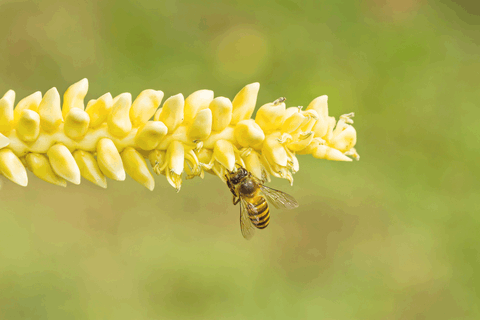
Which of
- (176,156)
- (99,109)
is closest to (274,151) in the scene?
(176,156)

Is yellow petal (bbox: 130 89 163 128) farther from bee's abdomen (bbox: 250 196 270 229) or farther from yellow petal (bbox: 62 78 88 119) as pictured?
bee's abdomen (bbox: 250 196 270 229)

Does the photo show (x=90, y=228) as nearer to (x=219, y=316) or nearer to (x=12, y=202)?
(x=12, y=202)

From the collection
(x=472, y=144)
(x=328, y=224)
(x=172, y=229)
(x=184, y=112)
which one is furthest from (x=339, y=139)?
(x=472, y=144)

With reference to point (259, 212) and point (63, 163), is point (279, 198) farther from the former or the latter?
point (63, 163)

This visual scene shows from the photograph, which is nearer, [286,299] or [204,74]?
[286,299]

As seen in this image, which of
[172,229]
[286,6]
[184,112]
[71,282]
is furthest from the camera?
[286,6]

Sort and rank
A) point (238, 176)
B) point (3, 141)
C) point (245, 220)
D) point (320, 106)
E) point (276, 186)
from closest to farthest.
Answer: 1. point (3, 141)
2. point (320, 106)
3. point (238, 176)
4. point (245, 220)
5. point (276, 186)

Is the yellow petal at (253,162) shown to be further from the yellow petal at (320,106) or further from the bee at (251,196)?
the bee at (251,196)

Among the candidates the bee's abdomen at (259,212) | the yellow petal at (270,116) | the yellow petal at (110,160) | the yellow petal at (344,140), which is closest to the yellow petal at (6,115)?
the yellow petal at (110,160)
